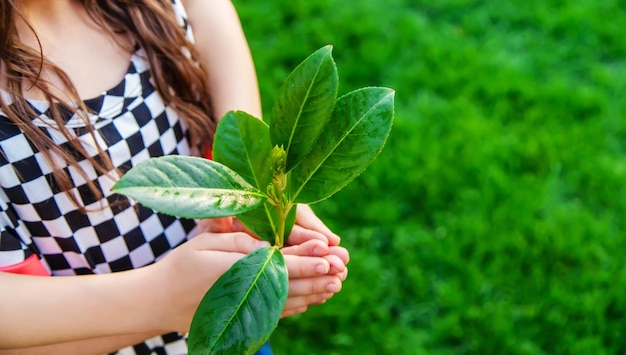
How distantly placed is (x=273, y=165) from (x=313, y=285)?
0.24 m

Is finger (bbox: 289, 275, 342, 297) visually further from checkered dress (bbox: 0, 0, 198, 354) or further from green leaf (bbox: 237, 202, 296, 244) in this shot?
checkered dress (bbox: 0, 0, 198, 354)

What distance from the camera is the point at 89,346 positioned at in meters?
0.93

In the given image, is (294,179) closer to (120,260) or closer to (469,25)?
(120,260)

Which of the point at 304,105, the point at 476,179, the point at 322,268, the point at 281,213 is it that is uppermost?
the point at 304,105

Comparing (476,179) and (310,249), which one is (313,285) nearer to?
(310,249)

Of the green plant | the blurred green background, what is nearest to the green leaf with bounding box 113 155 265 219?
the green plant

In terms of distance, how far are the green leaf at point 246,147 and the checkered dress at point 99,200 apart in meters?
0.37

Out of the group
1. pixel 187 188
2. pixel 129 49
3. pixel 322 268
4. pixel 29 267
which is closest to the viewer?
pixel 187 188

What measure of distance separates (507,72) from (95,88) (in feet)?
4.93

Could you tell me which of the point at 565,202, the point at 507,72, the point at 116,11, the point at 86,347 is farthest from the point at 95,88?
the point at 507,72

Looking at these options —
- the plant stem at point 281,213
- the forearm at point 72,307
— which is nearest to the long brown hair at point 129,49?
the forearm at point 72,307

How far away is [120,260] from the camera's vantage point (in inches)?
38.8

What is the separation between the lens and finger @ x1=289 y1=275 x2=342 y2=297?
81cm

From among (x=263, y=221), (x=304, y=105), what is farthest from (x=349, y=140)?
(x=263, y=221)
